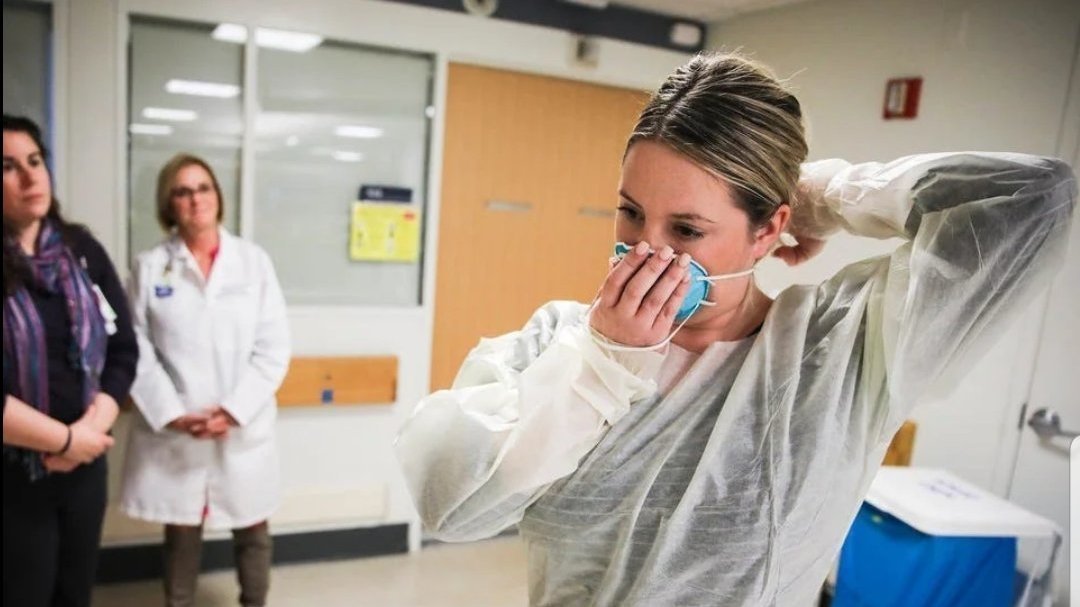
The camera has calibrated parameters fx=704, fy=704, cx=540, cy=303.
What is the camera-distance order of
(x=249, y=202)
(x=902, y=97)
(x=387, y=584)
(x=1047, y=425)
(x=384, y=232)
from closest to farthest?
(x=1047, y=425) < (x=902, y=97) < (x=249, y=202) < (x=387, y=584) < (x=384, y=232)

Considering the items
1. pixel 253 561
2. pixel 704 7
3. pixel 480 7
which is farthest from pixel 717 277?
pixel 704 7

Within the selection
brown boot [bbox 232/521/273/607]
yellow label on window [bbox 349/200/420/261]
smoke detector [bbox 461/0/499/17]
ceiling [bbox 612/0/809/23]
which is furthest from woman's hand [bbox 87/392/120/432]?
ceiling [bbox 612/0/809/23]

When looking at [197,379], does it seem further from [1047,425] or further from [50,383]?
[1047,425]

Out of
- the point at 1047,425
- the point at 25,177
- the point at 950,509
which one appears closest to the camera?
the point at 25,177

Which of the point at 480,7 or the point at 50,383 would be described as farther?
the point at 480,7

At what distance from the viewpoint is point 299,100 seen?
2.68 m

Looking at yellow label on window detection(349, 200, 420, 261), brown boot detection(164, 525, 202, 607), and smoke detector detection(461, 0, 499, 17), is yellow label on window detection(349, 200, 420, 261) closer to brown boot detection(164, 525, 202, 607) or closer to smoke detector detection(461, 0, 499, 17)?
smoke detector detection(461, 0, 499, 17)

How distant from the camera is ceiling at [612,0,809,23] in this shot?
2.95 metres

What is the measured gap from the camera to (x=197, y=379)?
2.16m

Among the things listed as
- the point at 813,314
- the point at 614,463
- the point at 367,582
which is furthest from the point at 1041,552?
the point at 367,582

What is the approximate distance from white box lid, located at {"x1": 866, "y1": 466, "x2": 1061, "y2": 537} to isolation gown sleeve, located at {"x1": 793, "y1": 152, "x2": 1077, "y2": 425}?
1.03 m

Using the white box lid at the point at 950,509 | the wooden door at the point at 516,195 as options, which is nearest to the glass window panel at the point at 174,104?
the wooden door at the point at 516,195

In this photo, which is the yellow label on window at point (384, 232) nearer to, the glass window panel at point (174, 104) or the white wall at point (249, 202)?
A: the white wall at point (249, 202)

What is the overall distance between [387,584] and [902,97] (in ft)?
8.62
